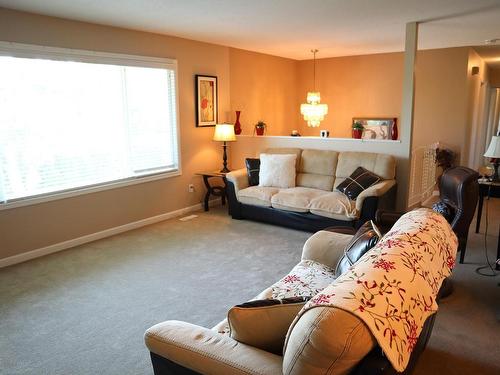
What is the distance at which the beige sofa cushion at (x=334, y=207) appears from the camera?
4.26 meters

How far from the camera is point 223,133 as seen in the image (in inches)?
222

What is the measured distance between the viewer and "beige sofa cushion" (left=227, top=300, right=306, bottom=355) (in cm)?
143

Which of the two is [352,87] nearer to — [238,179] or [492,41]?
[492,41]

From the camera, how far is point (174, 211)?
546 centimetres

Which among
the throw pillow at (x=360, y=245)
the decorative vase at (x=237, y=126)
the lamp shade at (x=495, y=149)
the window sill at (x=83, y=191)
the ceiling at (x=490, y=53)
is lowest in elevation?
the window sill at (x=83, y=191)

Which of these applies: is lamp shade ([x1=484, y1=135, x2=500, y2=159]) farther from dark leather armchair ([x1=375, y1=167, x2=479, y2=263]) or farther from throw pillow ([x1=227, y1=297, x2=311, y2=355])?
throw pillow ([x1=227, y1=297, x2=311, y2=355])

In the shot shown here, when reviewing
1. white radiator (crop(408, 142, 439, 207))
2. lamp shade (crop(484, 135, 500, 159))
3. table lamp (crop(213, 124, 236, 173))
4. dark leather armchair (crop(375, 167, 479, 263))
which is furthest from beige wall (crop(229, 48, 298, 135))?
lamp shade (crop(484, 135, 500, 159))

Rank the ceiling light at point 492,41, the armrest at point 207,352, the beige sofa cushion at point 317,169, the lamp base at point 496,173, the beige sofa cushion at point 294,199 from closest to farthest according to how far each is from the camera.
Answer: the armrest at point 207,352
the lamp base at point 496,173
the beige sofa cushion at point 294,199
the beige sofa cushion at point 317,169
the ceiling light at point 492,41

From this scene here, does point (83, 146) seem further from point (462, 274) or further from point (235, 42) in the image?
point (462, 274)

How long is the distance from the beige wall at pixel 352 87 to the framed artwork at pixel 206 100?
→ 2.73 m

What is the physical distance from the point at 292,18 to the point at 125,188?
2.77 metres

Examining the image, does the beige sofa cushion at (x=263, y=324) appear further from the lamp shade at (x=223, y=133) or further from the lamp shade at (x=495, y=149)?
the lamp shade at (x=223, y=133)

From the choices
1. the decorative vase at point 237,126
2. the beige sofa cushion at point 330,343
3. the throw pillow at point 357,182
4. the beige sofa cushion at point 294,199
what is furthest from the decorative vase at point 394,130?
the beige sofa cushion at point 330,343

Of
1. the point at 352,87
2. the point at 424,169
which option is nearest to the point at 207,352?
the point at 424,169
